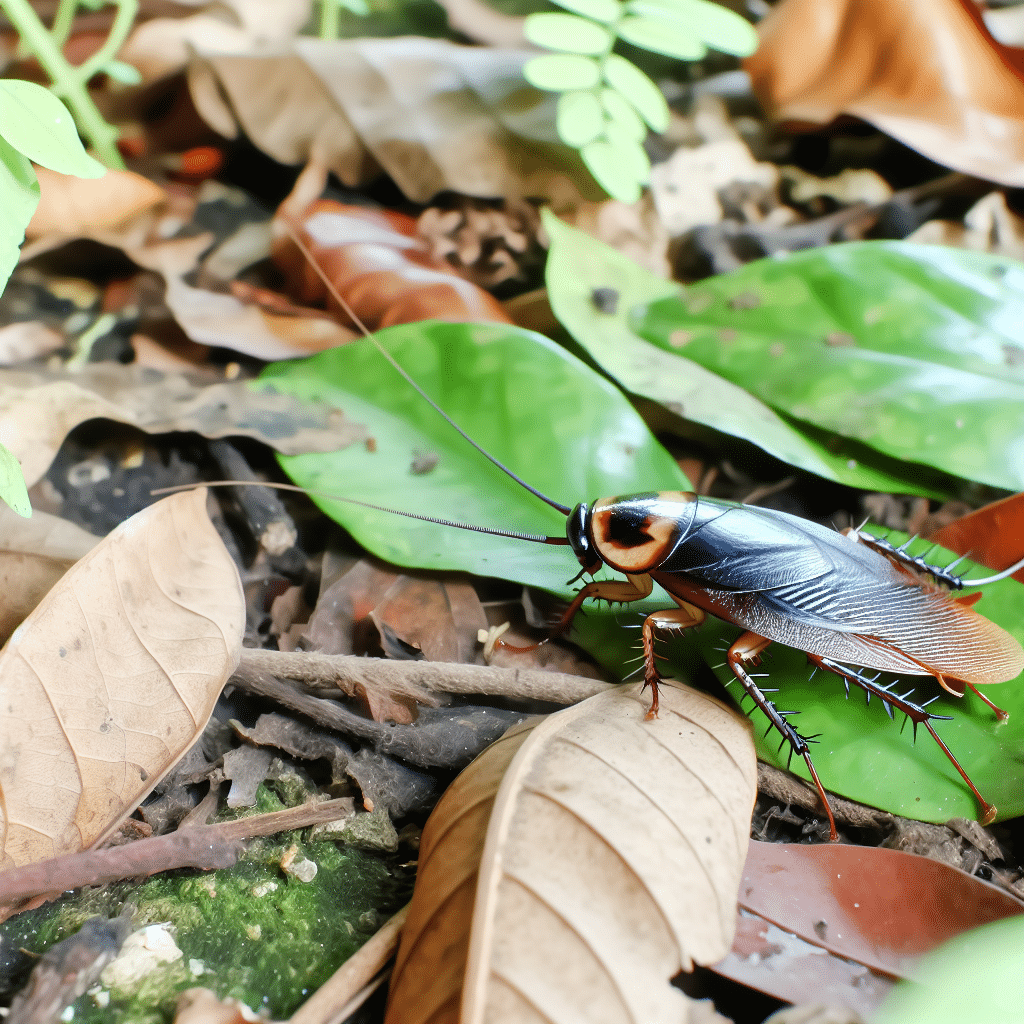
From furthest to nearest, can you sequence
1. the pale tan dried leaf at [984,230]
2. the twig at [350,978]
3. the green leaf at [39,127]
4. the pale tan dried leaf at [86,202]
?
1. the pale tan dried leaf at [984,230]
2. the pale tan dried leaf at [86,202]
3. the green leaf at [39,127]
4. the twig at [350,978]

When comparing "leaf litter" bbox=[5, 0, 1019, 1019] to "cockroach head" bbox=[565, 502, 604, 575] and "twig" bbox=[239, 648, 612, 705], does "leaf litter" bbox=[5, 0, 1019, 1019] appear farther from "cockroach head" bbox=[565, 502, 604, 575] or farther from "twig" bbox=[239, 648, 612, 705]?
"cockroach head" bbox=[565, 502, 604, 575]

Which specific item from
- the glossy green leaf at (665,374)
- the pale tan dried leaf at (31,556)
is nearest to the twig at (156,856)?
the pale tan dried leaf at (31,556)

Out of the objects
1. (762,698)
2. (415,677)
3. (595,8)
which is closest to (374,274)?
(595,8)

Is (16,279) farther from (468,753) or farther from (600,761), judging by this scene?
(600,761)

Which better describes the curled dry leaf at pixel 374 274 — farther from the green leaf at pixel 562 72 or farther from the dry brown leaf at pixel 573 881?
the dry brown leaf at pixel 573 881

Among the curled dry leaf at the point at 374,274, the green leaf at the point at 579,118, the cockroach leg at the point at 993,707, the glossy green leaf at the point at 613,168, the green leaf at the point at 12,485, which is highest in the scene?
the green leaf at the point at 579,118

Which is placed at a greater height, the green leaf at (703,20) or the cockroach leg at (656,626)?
the green leaf at (703,20)
